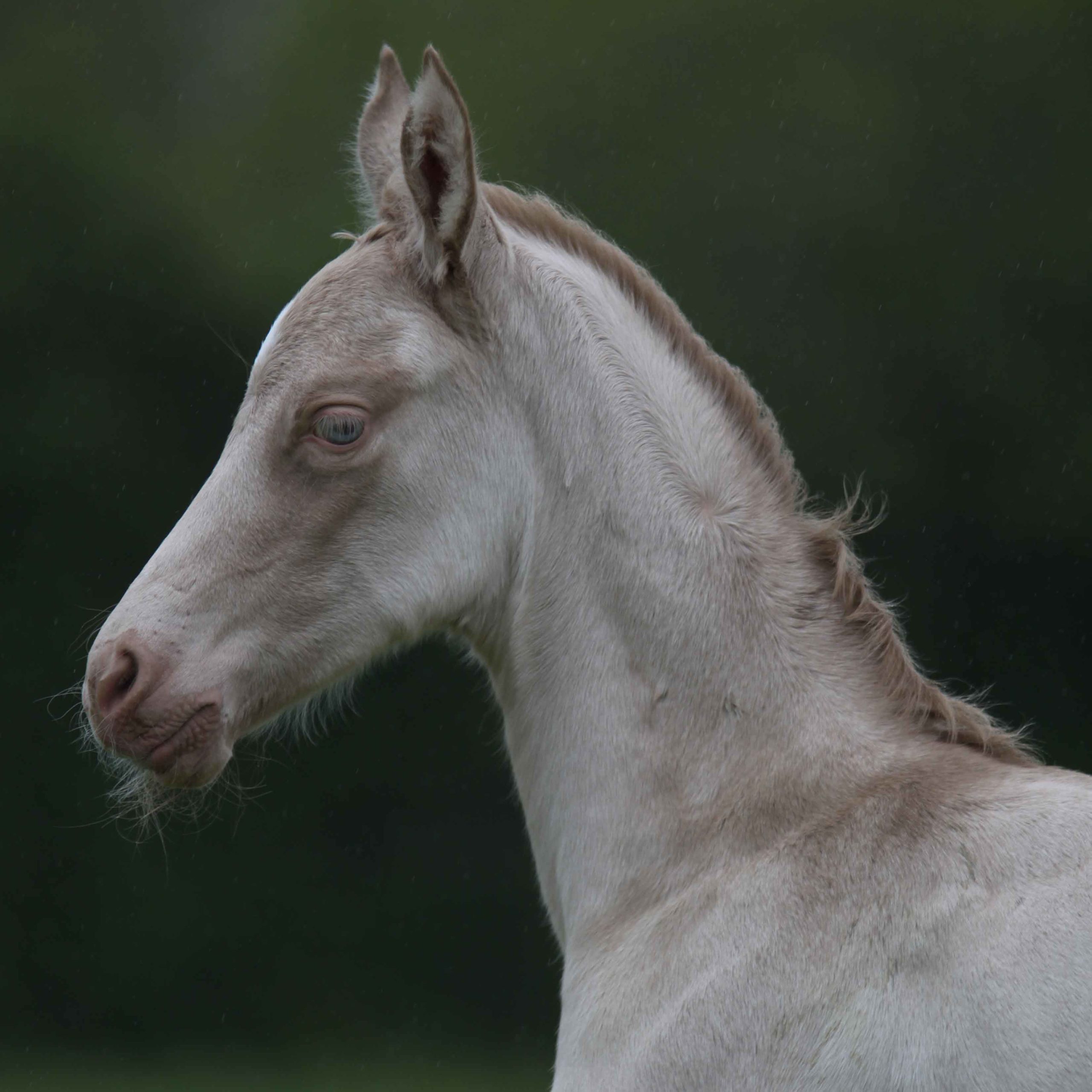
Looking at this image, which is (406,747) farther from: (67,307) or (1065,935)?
(1065,935)

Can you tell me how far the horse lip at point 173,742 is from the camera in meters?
2.65

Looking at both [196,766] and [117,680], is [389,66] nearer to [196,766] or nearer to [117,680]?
[117,680]

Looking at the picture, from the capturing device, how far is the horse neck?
8.48 feet

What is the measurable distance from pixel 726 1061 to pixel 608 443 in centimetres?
122

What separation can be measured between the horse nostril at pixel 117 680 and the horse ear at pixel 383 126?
51.7 inches

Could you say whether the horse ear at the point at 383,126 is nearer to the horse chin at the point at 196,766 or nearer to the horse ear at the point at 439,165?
the horse ear at the point at 439,165

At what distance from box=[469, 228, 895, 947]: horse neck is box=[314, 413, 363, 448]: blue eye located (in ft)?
1.20

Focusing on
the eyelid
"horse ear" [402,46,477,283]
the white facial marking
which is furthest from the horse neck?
the white facial marking

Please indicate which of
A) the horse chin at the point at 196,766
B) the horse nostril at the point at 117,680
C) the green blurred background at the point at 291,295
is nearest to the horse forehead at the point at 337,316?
the horse nostril at the point at 117,680

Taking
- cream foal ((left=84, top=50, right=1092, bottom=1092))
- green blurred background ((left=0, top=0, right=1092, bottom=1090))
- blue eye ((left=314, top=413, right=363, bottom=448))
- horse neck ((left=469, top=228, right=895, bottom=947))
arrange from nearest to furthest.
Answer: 1. cream foal ((left=84, top=50, right=1092, bottom=1092))
2. horse neck ((left=469, top=228, right=895, bottom=947))
3. blue eye ((left=314, top=413, right=363, bottom=448))
4. green blurred background ((left=0, top=0, right=1092, bottom=1090))

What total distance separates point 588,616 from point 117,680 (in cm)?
96

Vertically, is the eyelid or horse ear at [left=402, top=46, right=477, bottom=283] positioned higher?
horse ear at [left=402, top=46, right=477, bottom=283]

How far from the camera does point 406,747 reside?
426 inches

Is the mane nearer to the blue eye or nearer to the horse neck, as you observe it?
the horse neck
